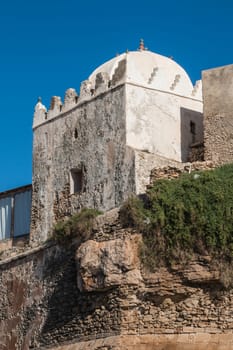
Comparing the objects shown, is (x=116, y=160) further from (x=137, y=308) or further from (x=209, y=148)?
(x=137, y=308)

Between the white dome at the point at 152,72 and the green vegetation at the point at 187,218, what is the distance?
213 inches

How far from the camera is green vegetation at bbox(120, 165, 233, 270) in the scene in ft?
66.7

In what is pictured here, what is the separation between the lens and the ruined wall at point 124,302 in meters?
20.2

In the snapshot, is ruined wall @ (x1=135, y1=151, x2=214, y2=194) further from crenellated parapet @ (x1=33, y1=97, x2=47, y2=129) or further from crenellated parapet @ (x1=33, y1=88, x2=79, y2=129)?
crenellated parapet @ (x1=33, y1=97, x2=47, y2=129)

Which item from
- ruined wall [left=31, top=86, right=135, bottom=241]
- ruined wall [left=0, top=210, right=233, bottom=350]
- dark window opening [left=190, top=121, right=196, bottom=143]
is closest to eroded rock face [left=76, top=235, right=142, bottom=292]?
ruined wall [left=0, top=210, right=233, bottom=350]

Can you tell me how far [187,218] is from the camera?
2069cm

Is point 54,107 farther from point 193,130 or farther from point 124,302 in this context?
point 124,302

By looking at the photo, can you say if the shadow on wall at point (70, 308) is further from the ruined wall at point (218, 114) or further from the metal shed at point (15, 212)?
the metal shed at point (15, 212)

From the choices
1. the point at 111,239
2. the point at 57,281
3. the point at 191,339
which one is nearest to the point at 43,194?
the point at 57,281

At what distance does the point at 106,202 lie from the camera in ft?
83.6

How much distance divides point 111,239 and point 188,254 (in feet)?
6.11

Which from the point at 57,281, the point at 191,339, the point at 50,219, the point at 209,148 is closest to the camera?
the point at 191,339

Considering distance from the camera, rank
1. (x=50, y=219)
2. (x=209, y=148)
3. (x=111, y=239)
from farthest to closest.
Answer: (x=50, y=219) < (x=209, y=148) < (x=111, y=239)

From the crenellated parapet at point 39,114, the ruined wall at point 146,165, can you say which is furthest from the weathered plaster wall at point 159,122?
the crenellated parapet at point 39,114
